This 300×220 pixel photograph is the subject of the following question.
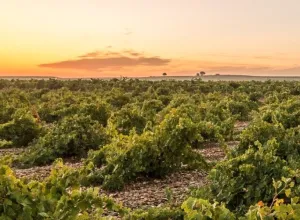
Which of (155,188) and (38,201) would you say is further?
(155,188)

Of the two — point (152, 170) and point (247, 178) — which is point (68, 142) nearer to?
point (152, 170)

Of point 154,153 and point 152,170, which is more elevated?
point 154,153

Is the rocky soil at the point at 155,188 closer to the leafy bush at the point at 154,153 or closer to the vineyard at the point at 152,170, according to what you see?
the vineyard at the point at 152,170

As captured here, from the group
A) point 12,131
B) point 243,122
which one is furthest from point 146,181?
point 243,122

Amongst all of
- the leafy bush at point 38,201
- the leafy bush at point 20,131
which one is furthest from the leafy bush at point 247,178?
the leafy bush at point 20,131

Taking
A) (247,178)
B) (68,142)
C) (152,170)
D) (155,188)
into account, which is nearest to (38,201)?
(247,178)

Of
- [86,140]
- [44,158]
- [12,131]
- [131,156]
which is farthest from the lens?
[12,131]

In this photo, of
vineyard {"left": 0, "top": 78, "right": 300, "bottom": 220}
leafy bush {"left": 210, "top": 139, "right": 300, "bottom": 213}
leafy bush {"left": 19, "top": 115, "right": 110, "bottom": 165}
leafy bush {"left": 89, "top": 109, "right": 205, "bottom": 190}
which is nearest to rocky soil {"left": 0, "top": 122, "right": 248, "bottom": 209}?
vineyard {"left": 0, "top": 78, "right": 300, "bottom": 220}

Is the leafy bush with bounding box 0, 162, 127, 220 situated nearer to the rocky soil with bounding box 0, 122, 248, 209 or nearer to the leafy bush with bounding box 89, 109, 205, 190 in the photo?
the rocky soil with bounding box 0, 122, 248, 209

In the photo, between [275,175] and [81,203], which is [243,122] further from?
[81,203]

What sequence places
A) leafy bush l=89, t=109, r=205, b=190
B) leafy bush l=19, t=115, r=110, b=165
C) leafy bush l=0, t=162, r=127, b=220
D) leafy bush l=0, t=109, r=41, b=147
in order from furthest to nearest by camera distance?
leafy bush l=0, t=109, r=41, b=147 < leafy bush l=19, t=115, r=110, b=165 < leafy bush l=89, t=109, r=205, b=190 < leafy bush l=0, t=162, r=127, b=220

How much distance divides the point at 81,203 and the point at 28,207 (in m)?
0.43

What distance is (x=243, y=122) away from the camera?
19328mm

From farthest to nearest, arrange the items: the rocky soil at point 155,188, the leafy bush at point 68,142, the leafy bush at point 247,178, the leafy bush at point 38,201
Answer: the leafy bush at point 68,142
the rocky soil at point 155,188
the leafy bush at point 247,178
the leafy bush at point 38,201
